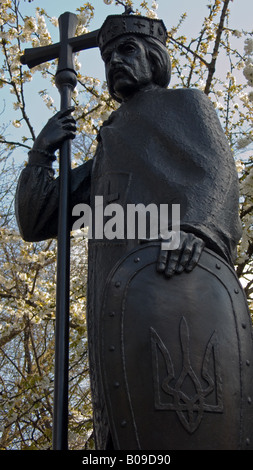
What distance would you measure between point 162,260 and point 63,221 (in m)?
0.84

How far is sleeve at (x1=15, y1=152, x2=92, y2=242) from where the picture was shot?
351cm

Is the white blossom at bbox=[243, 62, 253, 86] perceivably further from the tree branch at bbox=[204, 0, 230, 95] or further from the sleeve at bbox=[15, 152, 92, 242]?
the sleeve at bbox=[15, 152, 92, 242]

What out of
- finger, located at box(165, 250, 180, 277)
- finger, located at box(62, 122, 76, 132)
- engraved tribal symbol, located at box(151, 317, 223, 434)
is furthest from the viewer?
finger, located at box(62, 122, 76, 132)

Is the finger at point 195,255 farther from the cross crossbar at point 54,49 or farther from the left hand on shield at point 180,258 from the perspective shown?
the cross crossbar at point 54,49

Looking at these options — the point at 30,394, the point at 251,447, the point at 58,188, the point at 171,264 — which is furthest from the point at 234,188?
the point at 30,394

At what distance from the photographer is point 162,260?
2.63 meters

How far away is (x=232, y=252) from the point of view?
2.95 m

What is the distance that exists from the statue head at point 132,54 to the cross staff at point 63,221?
30 centimetres

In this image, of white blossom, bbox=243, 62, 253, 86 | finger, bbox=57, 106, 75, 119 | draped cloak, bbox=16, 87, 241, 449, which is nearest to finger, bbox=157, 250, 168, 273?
draped cloak, bbox=16, 87, 241, 449

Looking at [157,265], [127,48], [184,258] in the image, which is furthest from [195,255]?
[127,48]

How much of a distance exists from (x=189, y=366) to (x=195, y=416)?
0.17 m

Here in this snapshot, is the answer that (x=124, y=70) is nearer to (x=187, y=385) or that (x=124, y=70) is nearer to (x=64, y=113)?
(x=64, y=113)

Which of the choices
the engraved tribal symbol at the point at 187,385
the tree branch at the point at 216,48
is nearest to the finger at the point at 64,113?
the engraved tribal symbol at the point at 187,385
